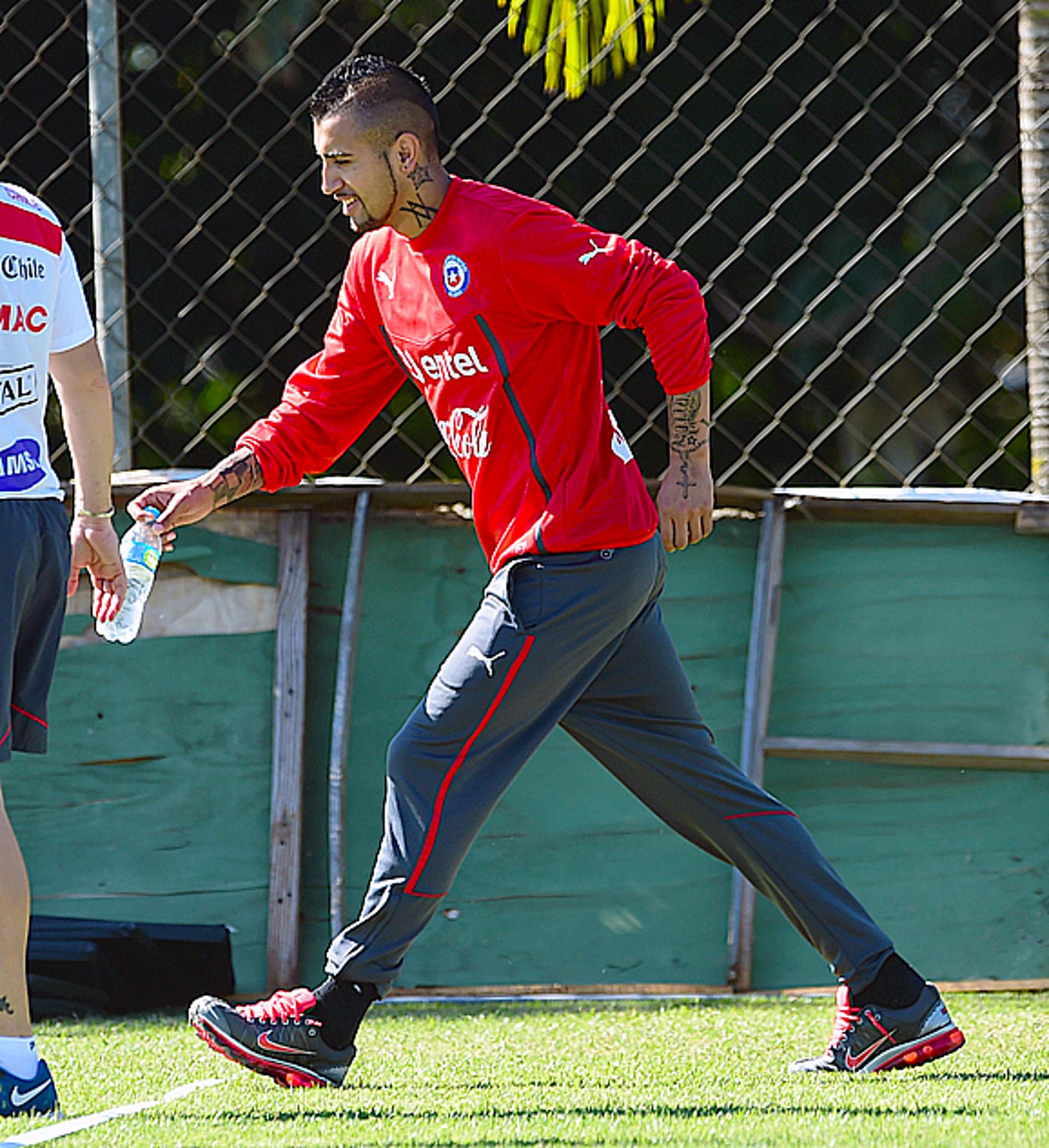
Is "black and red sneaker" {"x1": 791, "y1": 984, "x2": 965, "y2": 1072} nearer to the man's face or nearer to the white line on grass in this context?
the white line on grass

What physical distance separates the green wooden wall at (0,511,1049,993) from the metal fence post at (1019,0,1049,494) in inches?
15.7

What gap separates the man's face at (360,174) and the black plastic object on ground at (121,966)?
6.72ft

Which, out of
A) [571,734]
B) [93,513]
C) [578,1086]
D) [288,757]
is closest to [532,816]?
[288,757]

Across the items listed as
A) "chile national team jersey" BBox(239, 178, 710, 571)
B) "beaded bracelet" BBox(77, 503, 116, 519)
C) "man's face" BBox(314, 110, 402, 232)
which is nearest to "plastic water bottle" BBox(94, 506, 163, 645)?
"beaded bracelet" BBox(77, 503, 116, 519)

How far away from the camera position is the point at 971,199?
5.18 metres

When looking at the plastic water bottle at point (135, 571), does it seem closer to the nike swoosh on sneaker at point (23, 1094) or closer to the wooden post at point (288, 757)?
the nike swoosh on sneaker at point (23, 1094)

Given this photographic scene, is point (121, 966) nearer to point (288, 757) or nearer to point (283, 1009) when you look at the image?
point (288, 757)

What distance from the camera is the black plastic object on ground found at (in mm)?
4168

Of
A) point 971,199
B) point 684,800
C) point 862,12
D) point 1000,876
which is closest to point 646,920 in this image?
point 1000,876

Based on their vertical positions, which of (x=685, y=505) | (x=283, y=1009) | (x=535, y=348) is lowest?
(x=283, y=1009)

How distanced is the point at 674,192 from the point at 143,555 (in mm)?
2620

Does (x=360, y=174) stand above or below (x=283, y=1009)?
above

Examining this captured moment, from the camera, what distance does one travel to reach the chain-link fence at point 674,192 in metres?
5.23

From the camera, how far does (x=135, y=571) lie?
340 centimetres
